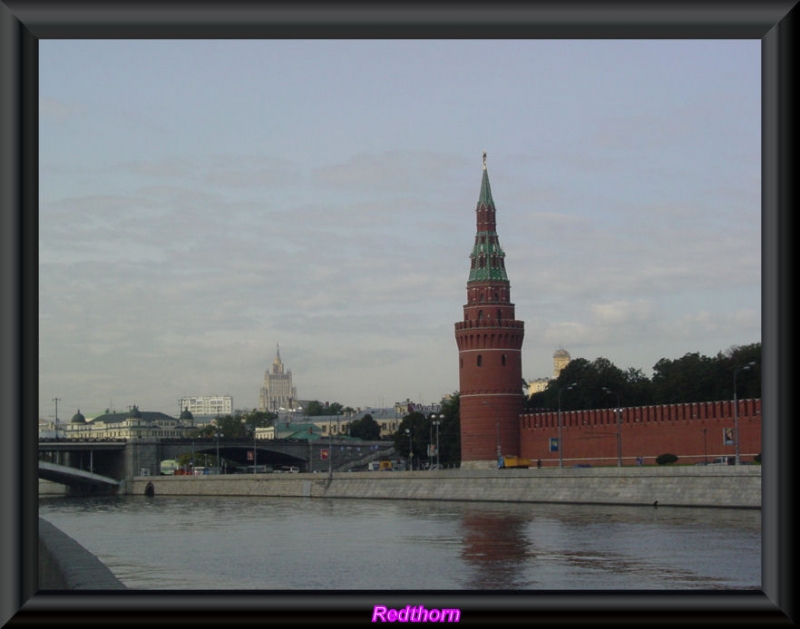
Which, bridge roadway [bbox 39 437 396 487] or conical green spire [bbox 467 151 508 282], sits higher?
conical green spire [bbox 467 151 508 282]

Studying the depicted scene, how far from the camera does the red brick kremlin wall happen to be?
2042 inches

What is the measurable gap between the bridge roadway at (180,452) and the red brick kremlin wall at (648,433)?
1656 centimetres

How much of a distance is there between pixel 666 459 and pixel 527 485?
949cm

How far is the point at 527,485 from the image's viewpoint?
49.8 metres

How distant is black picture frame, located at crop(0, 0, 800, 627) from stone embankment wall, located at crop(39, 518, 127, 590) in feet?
9.93

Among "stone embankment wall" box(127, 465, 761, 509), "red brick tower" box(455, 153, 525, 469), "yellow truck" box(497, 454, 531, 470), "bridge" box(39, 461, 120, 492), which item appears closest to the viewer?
"stone embankment wall" box(127, 465, 761, 509)

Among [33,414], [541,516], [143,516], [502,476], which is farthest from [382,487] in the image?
[33,414]

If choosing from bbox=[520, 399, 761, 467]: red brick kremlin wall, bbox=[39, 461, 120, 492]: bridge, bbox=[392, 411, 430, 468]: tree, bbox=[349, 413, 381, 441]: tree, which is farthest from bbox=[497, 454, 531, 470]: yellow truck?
bbox=[349, 413, 381, 441]: tree

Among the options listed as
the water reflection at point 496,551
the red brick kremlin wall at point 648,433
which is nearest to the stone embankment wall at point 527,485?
the water reflection at point 496,551

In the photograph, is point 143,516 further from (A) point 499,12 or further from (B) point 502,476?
(A) point 499,12

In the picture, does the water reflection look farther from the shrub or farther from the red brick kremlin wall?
the shrub

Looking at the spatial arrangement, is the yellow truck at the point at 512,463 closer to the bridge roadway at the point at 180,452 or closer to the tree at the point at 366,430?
the bridge roadway at the point at 180,452

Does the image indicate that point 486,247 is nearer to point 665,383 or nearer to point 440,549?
point 665,383

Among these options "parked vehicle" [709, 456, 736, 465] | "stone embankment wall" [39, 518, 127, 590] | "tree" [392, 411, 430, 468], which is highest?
"stone embankment wall" [39, 518, 127, 590]
